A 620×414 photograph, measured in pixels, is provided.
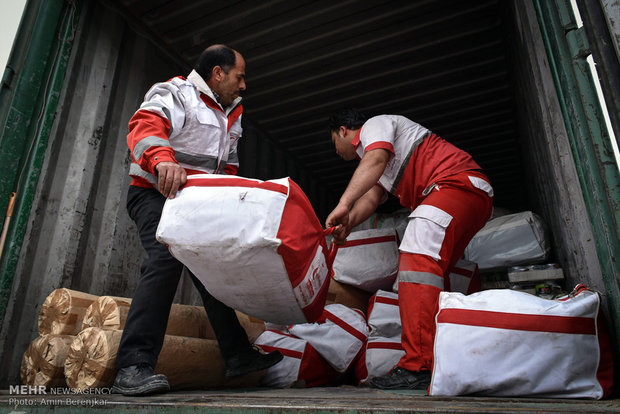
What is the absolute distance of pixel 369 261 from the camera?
2986 millimetres

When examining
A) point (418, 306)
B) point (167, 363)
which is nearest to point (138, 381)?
point (167, 363)

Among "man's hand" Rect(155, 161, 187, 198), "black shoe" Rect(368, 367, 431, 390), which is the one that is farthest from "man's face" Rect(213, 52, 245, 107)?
"black shoe" Rect(368, 367, 431, 390)

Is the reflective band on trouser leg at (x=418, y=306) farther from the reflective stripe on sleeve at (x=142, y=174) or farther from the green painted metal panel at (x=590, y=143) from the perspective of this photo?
the reflective stripe on sleeve at (x=142, y=174)

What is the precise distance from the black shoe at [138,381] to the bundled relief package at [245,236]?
1.23 ft

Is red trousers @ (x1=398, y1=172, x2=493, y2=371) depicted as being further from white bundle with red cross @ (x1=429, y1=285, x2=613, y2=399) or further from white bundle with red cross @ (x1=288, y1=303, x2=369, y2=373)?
white bundle with red cross @ (x1=288, y1=303, x2=369, y2=373)

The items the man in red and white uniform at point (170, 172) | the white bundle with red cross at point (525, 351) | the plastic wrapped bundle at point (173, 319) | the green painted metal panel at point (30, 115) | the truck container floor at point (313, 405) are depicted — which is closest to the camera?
the truck container floor at point (313, 405)

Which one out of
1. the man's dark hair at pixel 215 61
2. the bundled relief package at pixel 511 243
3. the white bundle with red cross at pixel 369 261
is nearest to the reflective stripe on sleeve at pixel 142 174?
the man's dark hair at pixel 215 61

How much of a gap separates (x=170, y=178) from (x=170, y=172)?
25mm

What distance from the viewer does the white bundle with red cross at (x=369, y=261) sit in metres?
2.97

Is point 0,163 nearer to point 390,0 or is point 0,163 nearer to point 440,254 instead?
point 440,254

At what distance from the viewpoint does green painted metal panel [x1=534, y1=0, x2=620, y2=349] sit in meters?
1.39

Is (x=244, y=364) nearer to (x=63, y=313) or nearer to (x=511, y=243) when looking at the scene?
(x=63, y=313)

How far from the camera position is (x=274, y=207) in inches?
57.5

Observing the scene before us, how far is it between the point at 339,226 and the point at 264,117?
284 cm
